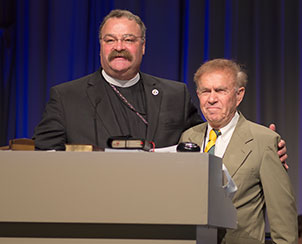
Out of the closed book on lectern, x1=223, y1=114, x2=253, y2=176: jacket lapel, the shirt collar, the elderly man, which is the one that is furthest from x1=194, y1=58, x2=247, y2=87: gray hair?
the closed book on lectern

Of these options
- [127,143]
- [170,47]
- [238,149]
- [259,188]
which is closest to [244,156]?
[238,149]

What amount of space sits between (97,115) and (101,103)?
123 millimetres

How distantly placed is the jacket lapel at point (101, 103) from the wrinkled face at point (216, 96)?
1.45 feet

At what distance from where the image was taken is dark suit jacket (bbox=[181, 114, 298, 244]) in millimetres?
2395

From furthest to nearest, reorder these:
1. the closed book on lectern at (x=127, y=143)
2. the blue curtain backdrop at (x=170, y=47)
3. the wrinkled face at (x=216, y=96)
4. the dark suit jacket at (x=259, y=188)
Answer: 1. the blue curtain backdrop at (x=170, y=47)
2. the wrinkled face at (x=216, y=96)
3. the dark suit jacket at (x=259, y=188)
4. the closed book on lectern at (x=127, y=143)

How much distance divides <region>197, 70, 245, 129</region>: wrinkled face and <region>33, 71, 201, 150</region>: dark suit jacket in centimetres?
28

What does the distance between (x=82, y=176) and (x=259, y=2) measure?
3.88m

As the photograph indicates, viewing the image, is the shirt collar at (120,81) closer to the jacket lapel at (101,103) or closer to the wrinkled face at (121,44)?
the jacket lapel at (101,103)

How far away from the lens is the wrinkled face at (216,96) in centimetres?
258

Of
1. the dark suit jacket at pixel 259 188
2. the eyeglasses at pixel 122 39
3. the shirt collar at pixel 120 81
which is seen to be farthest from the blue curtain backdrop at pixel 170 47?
the dark suit jacket at pixel 259 188

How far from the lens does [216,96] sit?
101 inches

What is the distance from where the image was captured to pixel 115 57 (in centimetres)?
277

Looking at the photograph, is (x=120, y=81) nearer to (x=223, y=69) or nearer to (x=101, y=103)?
(x=101, y=103)

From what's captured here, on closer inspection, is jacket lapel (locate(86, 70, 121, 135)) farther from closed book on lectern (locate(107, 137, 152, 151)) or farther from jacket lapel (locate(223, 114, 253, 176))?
closed book on lectern (locate(107, 137, 152, 151))
